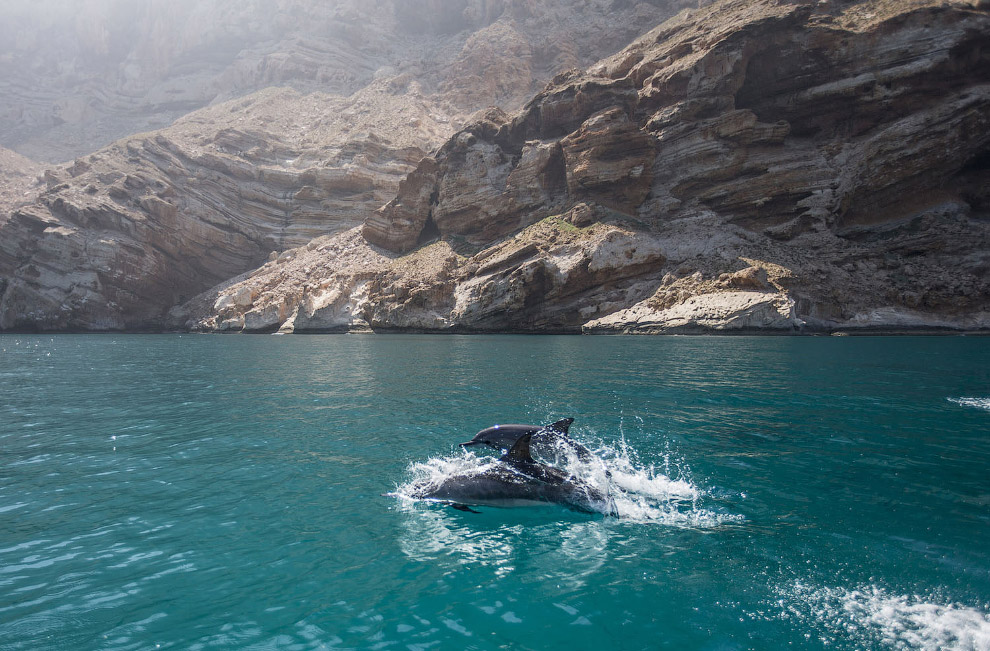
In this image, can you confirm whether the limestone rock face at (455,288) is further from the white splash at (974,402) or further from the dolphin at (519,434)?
the dolphin at (519,434)

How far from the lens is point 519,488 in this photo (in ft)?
29.4

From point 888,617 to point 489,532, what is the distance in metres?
5.24

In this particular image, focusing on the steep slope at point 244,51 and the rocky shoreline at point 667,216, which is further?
the steep slope at point 244,51

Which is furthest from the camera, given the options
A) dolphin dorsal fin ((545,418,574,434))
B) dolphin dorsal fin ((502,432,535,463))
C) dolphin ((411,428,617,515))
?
dolphin dorsal fin ((545,418,574,434))

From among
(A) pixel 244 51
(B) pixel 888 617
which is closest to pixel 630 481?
(B) pixel 888 617

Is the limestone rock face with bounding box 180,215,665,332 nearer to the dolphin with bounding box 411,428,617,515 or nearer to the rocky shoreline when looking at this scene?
the rocky shoreline

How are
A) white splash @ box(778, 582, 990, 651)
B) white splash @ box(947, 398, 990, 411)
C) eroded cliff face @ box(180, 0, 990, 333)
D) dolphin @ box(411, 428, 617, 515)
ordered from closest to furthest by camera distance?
white splash @ box(778, 582, 990, 651), dolphin @ box(411, 428, 617, 515), white splash @ box(947, 398, 990, 411), eroded cliff face @ box(180, 0, 990, 333)

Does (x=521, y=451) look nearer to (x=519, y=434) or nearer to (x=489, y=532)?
(x=519, y=434)

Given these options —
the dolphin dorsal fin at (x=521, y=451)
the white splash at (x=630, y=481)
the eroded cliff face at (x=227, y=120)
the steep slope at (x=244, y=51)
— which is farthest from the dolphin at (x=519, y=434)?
the steep slope at (x=244, y=51)

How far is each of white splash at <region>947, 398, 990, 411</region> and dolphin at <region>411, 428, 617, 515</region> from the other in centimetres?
1539

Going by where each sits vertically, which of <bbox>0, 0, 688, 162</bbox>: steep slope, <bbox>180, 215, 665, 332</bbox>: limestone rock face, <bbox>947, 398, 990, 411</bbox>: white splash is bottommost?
<bbox>947, 398, 990, 411</bbox>: white splash

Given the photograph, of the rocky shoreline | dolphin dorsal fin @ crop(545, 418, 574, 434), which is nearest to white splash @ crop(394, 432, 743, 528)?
dolphin dorsal fin @ crop(545, 418, 574, 434)

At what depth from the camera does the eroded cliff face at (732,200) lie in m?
51.3

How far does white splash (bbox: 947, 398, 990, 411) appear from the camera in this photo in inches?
622
